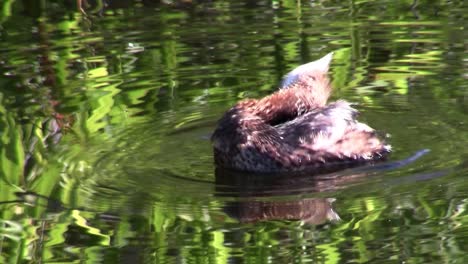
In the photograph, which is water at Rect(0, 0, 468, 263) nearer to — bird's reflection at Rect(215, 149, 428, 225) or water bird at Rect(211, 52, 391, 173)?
bird's reflection at Rect(215, 149, 428, 225)

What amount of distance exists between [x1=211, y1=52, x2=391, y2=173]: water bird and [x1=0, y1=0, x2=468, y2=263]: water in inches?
5.6

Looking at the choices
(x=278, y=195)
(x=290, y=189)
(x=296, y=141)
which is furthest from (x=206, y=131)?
(x=278, y=195)

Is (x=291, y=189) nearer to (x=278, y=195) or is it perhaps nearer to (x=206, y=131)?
(x=278, y=195)

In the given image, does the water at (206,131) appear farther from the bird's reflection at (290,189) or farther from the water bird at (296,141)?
the water bird at (296,141)

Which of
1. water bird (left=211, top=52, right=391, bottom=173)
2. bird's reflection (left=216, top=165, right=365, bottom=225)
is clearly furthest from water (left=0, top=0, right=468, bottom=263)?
water bird (left=211, top=52, right=391, bottom=173)

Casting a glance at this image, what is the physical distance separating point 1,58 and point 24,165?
2.91 meters

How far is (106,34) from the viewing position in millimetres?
10141

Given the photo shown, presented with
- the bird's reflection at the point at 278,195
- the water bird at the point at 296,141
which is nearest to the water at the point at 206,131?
the bird's reflection at the point at 278,195

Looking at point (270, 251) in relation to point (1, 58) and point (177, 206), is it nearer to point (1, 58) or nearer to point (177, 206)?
point (177, 206)

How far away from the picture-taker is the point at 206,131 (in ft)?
25.1

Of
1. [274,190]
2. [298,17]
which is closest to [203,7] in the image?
[298,17]

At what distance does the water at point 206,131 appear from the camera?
559 centimetres

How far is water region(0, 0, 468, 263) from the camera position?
5.59 m

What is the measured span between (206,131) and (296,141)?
0.91 metres
